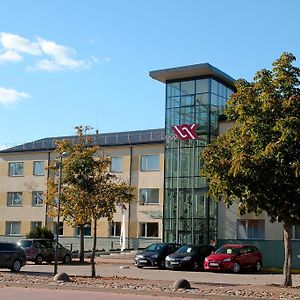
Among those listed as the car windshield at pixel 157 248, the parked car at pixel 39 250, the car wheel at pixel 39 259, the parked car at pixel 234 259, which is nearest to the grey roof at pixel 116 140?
the car windshield at pixel 157 248

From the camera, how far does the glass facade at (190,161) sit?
134 feet

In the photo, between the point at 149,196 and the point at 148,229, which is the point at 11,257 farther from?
the point at 149,196

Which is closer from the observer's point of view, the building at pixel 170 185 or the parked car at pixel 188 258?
the parked car at pixel 188 258

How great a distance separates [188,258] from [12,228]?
25545mm

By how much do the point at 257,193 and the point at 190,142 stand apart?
23195 mm

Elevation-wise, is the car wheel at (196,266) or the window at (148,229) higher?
the window at (148,229)

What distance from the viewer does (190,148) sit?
42156 millimetres

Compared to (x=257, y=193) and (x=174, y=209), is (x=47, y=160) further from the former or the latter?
(x=257, y=193)

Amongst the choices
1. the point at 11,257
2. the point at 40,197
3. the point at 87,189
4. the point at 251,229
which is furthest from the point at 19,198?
the point at 87,189

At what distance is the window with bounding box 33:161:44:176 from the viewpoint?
172 ft

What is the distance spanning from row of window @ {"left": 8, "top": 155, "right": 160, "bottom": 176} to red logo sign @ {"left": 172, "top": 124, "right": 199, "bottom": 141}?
26.1 ft

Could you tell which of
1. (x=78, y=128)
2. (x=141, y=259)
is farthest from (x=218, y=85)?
(x=141, y=259)

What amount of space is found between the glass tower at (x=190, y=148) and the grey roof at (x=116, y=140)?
4.62m

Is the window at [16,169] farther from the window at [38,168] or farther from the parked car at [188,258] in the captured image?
the parked car at [188,258]
